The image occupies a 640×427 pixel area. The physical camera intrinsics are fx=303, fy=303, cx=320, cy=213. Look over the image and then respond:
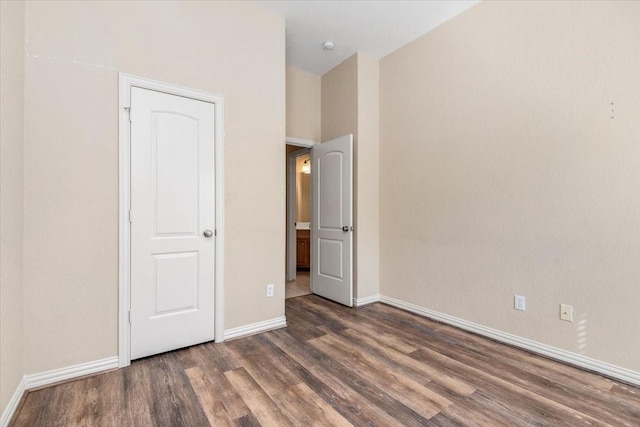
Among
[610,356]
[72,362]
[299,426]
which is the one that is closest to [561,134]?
[610,356]

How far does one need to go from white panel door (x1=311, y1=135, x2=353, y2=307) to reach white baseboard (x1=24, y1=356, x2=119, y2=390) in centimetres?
233

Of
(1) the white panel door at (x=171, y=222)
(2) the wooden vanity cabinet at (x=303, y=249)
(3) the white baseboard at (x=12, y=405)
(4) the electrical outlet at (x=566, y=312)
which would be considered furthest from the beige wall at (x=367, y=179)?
(3) the white baseboard at (x=12, y=405)

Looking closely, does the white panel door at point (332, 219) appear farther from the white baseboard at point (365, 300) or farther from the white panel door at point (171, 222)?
the white panel door at point (171, 222)

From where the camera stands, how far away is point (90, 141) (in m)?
2.10

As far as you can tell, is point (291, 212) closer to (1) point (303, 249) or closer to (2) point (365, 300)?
(1) point (303, 249)

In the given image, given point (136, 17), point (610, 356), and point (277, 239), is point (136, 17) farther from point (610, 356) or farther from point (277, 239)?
point (610, 356)

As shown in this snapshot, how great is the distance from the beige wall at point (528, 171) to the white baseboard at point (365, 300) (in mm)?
388

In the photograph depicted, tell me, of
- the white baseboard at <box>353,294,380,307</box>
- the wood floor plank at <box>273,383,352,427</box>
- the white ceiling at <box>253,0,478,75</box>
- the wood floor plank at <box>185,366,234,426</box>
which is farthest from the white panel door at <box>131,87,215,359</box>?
the white baseboard at <box>353,294,380,307</box>

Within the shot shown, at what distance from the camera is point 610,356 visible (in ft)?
6.79

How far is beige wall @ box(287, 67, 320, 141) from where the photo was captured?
13.0 ft

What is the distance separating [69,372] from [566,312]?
11.6ft

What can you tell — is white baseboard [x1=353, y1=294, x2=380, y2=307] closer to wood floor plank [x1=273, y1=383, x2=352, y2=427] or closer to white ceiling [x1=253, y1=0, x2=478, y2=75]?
wood floor plank [x1=273, y1=383, x2=352, y2=427]

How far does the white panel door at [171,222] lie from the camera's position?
227 centimetres

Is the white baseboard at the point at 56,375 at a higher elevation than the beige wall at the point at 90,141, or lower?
lower
